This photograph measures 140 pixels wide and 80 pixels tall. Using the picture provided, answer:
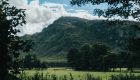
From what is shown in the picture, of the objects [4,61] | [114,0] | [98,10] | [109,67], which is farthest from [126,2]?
[109,67]

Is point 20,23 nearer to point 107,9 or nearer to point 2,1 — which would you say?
point 2,1

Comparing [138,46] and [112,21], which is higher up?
[112,21]

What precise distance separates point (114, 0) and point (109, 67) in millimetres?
172486

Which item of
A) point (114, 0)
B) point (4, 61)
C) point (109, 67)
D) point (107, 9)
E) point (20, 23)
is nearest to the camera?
point (114, 0)

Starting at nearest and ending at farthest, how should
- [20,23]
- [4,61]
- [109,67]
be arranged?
[4,61], [20,23], [109,67]

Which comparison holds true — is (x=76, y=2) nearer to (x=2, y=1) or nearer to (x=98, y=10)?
(x=98, y=10)

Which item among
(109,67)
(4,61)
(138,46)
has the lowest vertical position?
(109,67)

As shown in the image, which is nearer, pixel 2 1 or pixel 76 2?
pixel 76 2

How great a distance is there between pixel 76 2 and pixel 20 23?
1583 cm

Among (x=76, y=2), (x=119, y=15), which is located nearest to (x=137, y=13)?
(x=119, y=15)

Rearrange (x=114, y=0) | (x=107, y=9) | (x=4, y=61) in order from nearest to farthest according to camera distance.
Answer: (x=114, y=0), (x=107, y=9), (x=4, y=61)

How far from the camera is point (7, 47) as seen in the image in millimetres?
41938

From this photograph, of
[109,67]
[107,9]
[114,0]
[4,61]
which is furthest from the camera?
[109,67]

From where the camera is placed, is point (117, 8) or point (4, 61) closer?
point (117, 8)
